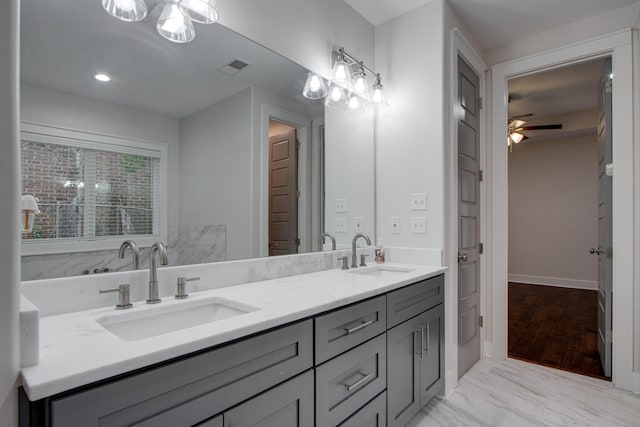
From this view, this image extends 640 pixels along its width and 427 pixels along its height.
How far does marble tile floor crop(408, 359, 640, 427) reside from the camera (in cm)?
190

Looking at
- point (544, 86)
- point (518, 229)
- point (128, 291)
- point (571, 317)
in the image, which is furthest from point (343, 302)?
point (518, 229)

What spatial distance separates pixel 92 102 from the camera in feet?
3.86

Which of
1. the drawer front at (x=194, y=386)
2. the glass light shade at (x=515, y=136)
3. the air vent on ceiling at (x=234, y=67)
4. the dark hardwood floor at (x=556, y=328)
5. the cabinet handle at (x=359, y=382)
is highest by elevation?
the glass light shade at (x=515, y=136)

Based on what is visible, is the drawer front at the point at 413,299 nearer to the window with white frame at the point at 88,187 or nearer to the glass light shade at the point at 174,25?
the window with white frame at the point at 88,187

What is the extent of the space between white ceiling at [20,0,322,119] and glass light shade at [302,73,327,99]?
1.22ft

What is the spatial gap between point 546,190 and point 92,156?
6.34m

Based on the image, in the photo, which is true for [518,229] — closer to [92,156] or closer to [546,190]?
[546,190]

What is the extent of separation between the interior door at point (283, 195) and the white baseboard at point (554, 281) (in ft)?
17.6

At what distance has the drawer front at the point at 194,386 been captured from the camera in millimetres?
676

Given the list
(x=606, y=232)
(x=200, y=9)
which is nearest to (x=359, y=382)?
(x=200, y=9)

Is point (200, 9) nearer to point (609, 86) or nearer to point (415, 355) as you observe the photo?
point (415, 355)

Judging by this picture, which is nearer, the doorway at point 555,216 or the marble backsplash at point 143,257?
the marble backsplash at point 143,257

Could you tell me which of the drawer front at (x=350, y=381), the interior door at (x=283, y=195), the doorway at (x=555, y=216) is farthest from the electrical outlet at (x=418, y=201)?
the doorway at (x=555, y=216)

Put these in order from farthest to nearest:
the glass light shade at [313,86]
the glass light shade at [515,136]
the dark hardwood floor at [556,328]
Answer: the glass light shade at [515,136] < the dark hardwood floor at [556,328] < the glass light shade at [313,86]
